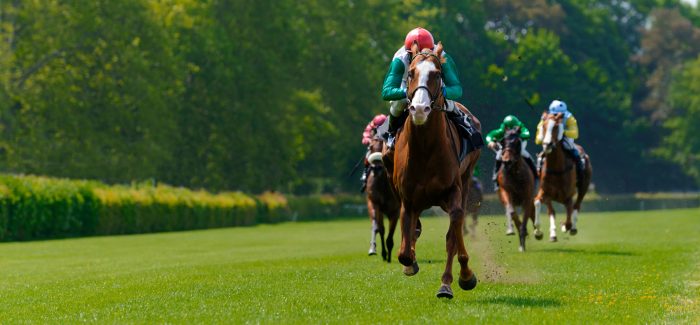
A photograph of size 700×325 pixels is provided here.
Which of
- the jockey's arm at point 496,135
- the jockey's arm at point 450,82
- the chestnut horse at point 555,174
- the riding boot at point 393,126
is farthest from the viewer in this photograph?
the jockey's arm at point 496,135

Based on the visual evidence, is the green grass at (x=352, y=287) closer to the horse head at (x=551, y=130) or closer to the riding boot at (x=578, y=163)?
the riding boot at (x=578, y=163)

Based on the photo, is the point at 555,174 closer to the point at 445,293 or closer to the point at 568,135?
the point at 568,135

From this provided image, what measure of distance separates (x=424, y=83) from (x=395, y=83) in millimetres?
1089

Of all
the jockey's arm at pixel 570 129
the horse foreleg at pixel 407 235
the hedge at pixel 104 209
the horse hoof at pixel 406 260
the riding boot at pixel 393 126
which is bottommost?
the hedge at pixel 104 209

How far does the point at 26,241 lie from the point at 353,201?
128 ft

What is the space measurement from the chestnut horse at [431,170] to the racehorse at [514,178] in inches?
424

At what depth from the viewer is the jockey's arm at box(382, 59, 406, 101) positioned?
13.1 metres

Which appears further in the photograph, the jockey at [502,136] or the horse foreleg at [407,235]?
the jockey at [502,136]

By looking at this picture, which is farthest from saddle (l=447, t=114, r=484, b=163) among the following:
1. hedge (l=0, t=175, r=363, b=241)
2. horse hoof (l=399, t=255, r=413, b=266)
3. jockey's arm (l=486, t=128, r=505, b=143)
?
hedge (l=0, t=175, r=363, b=241)

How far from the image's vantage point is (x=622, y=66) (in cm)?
10275

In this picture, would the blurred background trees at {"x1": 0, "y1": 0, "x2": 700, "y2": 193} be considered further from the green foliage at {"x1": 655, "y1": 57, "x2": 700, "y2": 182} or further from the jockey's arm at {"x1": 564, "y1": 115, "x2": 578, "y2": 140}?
the jockey's arm at {"x1": 564, "y1": 115, "x2": 578, "y2": 140}

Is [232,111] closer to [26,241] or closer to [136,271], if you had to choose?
[26,241]

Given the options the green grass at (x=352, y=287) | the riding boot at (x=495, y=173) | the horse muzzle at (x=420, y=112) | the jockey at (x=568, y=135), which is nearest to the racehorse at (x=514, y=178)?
the riding boot at (x=495, y=173)

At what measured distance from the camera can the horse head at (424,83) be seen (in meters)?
12.0
